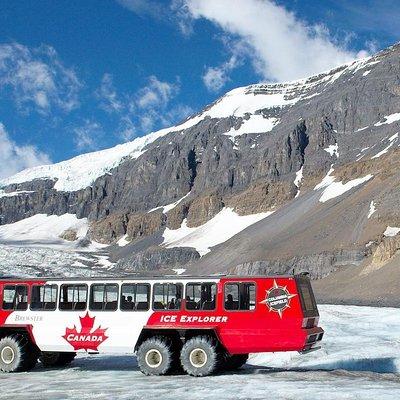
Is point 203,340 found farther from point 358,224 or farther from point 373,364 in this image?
point 358,224

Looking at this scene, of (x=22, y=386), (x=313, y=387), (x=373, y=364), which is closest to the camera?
(x=313, y=387)

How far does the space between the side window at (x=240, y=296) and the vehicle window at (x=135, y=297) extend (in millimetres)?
2619

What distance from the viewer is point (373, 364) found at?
20828 millimetres

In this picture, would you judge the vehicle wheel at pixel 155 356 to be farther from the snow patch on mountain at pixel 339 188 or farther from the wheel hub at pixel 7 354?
the snow patch on mountain at pixel 339 188

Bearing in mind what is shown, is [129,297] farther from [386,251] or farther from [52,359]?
[386,251]

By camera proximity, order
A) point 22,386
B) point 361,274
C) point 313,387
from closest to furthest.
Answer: point 313,387
point 22,386
point 361,274

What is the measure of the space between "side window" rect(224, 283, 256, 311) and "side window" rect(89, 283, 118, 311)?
3.68m

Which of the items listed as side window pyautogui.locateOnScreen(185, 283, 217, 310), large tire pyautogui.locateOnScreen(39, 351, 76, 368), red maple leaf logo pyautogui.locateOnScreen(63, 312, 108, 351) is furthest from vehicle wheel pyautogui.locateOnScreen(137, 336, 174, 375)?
large tire pyautogui.locateOnScreen(39, 351, 76, 368)

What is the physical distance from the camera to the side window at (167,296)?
19.2m

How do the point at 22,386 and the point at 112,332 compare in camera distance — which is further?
the point at 112,332


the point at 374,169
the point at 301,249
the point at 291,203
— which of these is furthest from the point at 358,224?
the point at 291,203

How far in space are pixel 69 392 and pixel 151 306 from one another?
4.41 meters

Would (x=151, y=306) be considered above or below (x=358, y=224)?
below

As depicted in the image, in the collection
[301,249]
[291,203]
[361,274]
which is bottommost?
[361,274]
